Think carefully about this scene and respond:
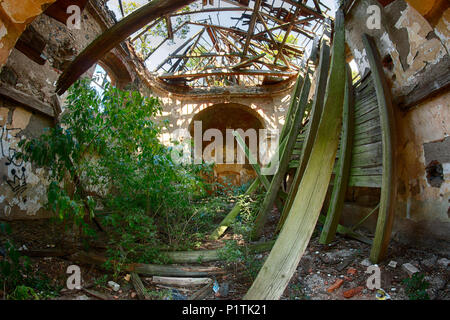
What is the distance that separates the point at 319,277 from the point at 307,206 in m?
1.02

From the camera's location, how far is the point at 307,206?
1757 mm

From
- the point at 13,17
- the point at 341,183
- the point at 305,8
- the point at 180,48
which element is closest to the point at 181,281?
the point at 341,183

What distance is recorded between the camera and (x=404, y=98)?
2.51 meters

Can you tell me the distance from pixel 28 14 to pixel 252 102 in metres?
9.78

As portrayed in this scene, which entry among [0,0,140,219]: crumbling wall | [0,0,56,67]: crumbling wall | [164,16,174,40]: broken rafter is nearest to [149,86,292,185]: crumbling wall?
[164,16,174,40]: broken rafter

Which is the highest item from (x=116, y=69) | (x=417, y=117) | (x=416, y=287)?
(x=116, y=69)

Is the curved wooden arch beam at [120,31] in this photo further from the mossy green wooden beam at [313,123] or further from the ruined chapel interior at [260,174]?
the mossy green wooden beam at [313,123]

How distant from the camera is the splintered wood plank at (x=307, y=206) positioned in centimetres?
148

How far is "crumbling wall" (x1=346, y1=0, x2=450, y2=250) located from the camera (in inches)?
84.0

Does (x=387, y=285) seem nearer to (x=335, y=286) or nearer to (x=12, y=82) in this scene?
(x=335, y=286)

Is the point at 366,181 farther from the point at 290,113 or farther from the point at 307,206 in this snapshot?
the point at 290,113

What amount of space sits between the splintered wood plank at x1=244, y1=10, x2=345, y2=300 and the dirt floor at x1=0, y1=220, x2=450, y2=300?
2.55 feet

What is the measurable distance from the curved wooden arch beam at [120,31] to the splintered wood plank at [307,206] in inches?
59.5
